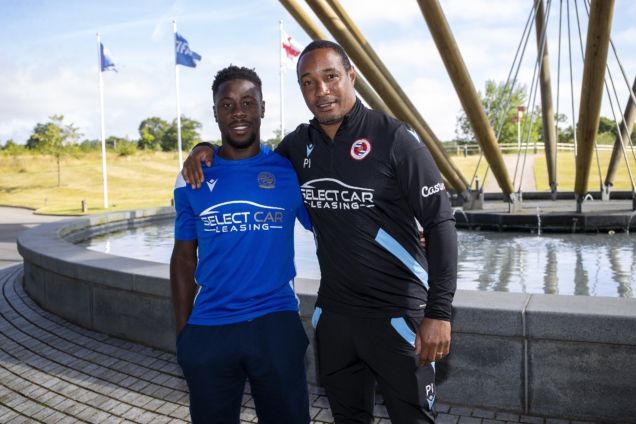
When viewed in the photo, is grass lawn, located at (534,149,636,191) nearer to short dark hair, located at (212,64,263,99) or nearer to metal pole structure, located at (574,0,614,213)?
metal pole structure, located at (574,0,614,213)

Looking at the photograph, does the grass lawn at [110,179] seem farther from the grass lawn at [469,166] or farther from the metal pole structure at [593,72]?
the metal pole structure at [593,72]

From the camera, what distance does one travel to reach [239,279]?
105 inches

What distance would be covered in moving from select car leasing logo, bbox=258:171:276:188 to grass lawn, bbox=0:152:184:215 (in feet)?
83.6

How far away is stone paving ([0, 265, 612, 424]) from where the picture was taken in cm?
401

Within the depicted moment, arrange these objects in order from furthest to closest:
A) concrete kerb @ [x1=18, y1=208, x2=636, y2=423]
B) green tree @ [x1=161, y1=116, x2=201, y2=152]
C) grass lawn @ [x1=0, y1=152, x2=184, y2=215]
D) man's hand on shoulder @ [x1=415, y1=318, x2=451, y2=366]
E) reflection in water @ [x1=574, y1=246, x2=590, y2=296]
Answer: green tree @ [x1=161, y1=116, x2=201, y2=152] → grass lawn @ [x1=0, y1=152, x2=184, y2=215] → reflection in water @ [x1=574, y1=246, x2=590, y2=296] → concrete kerb @ [x1=18, y1=208, x2=636, y2=423] → man's hand on shoulder @ [x1=415, y1=318, x2=451, y2=366]

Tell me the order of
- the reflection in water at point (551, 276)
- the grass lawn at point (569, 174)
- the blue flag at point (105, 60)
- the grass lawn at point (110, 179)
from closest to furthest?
the reflection in water at point (551, 276) → the blue flag at point (105, 60) → the grass lawn at point (569, 174) → the grass lawn at point (110, 179)

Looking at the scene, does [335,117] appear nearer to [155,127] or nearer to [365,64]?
[365,64]

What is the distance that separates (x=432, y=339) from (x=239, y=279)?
86cm

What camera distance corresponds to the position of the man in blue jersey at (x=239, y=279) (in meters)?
2.60

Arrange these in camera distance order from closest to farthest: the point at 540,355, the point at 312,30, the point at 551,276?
the point at 540,355, the point at 551,276, the point at 312,30

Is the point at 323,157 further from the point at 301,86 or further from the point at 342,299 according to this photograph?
the point at 342,299

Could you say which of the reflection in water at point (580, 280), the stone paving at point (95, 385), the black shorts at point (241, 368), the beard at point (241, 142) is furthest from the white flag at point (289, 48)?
the black shorts at point (241, 368)

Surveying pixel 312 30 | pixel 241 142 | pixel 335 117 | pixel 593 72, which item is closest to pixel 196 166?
pixel 241 142

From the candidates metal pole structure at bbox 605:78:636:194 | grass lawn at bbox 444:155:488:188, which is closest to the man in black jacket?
metal pole structure at bbox 605:78:636:194
